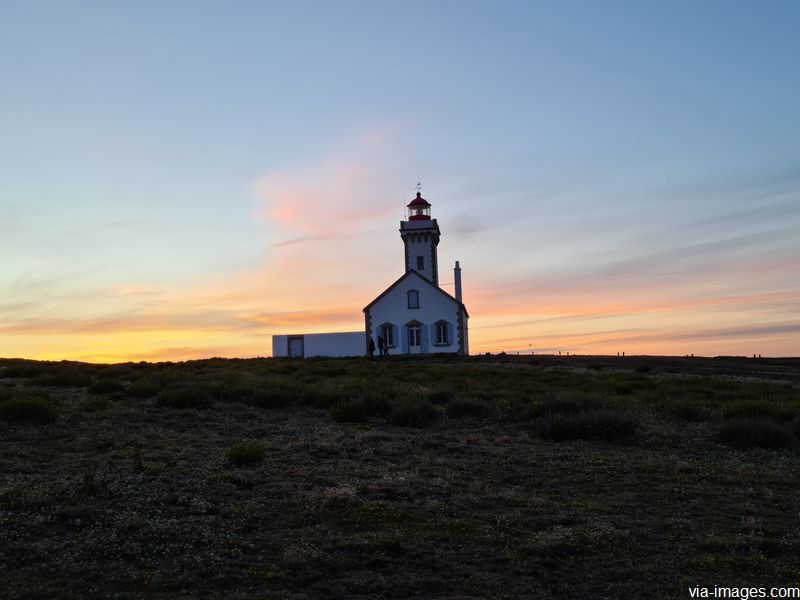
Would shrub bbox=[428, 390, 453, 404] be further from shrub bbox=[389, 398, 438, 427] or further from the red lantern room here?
the red lantern room


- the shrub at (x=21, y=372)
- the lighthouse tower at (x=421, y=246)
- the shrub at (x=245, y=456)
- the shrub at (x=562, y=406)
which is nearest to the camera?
the shrub at (x=245, y=456)

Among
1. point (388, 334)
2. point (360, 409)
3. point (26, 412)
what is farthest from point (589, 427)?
point (388, 334)

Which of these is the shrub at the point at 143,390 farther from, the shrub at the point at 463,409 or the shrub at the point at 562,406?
the shrub at the point at 562,406

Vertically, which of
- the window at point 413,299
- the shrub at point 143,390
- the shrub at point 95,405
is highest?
the window at point 413,299

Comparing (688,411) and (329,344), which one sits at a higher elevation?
(329,344)

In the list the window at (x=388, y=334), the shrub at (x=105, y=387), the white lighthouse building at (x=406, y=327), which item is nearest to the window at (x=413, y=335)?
the white lighthouse building at (x=406, y=327)

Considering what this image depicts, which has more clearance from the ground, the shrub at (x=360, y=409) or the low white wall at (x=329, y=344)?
the low white wall at (x=329, y=344)

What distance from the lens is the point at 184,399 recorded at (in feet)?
62.2

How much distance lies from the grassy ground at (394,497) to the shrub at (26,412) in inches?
1.9

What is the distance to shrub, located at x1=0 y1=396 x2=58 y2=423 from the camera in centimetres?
1537

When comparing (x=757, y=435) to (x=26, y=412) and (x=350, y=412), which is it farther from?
(x=26, y=412)

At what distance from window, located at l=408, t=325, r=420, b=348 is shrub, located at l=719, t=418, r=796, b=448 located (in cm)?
3625

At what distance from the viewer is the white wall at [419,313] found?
50.1 meters

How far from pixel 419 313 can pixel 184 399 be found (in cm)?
3235
